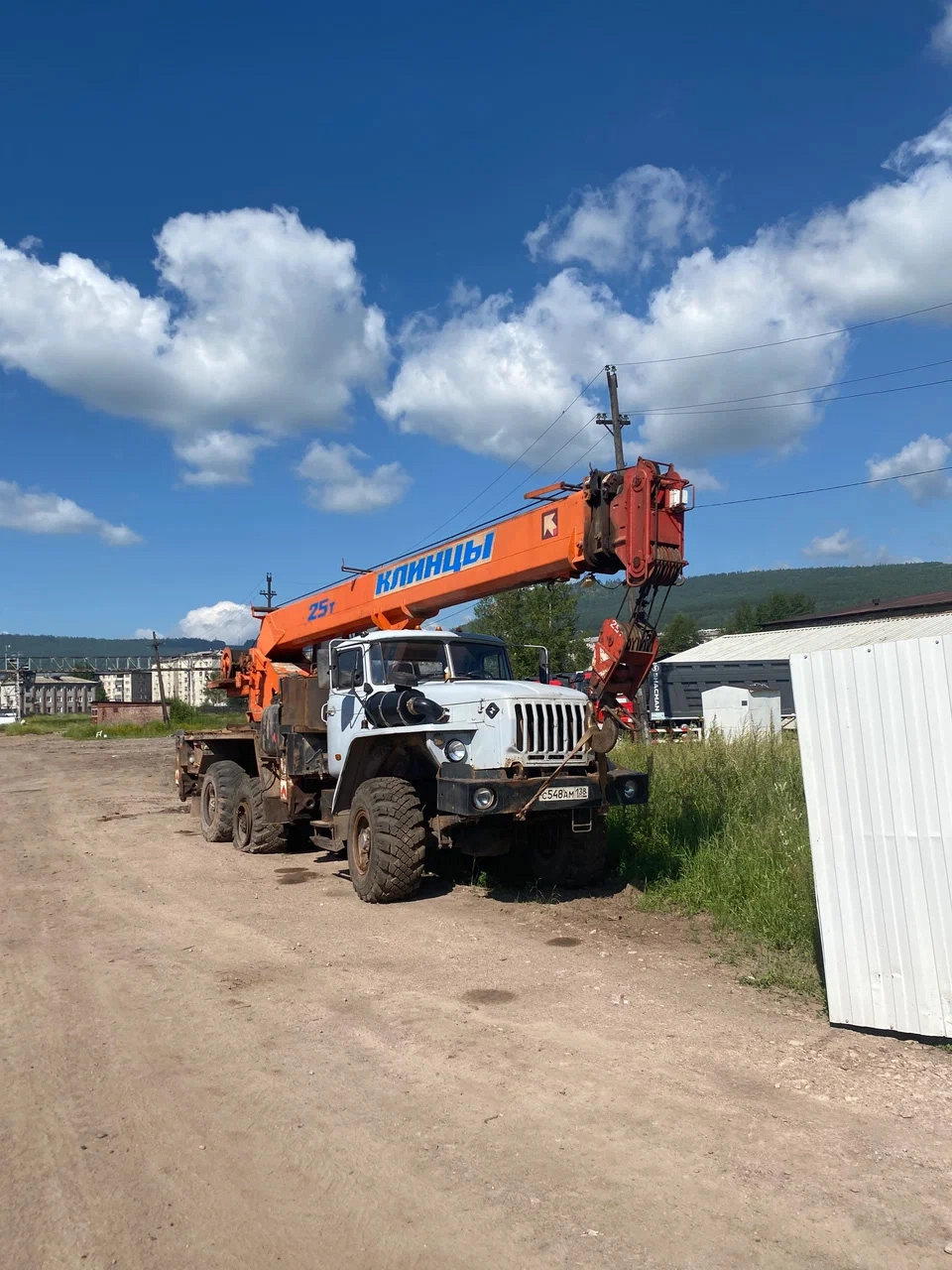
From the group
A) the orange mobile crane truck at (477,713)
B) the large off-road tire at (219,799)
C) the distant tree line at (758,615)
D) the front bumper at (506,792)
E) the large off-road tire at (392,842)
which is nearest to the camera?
the front bumper at (506,792)

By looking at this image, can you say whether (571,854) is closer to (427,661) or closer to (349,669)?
(427,661)

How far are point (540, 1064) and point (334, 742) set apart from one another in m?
5.96

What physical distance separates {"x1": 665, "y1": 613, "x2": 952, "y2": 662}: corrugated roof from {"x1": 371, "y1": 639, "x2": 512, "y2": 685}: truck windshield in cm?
2777

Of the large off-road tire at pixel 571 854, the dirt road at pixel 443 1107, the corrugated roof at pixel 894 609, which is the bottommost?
the dirt road at pixel 443 1107

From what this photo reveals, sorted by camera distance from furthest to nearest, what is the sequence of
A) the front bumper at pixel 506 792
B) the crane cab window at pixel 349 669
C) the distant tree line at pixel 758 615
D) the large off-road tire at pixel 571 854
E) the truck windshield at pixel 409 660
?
the distant tree line at pixel 758 615
the crane cab window at pixel 349 669
the truck windshield at pixel 409 660
the large off-road tire at pixel 571 854
the front bumper at pixel 506 792

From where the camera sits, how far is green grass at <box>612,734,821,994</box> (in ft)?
22.3

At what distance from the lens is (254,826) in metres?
12.2

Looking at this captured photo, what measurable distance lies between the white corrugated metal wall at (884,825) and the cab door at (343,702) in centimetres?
524

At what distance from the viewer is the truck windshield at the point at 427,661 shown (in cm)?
988

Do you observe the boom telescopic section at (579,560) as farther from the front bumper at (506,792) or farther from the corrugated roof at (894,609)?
the corrugated roof at (894,609)

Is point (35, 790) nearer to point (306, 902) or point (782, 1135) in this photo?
point (306, 902)

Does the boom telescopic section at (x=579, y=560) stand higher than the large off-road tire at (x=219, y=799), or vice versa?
the boom telescopic section at (x=579, y=560)

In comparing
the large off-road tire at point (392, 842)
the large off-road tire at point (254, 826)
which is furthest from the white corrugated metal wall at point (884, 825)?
the large off-road tire at point (254, 826)

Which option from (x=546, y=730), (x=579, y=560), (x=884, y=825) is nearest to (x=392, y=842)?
(x=546, y=730)
